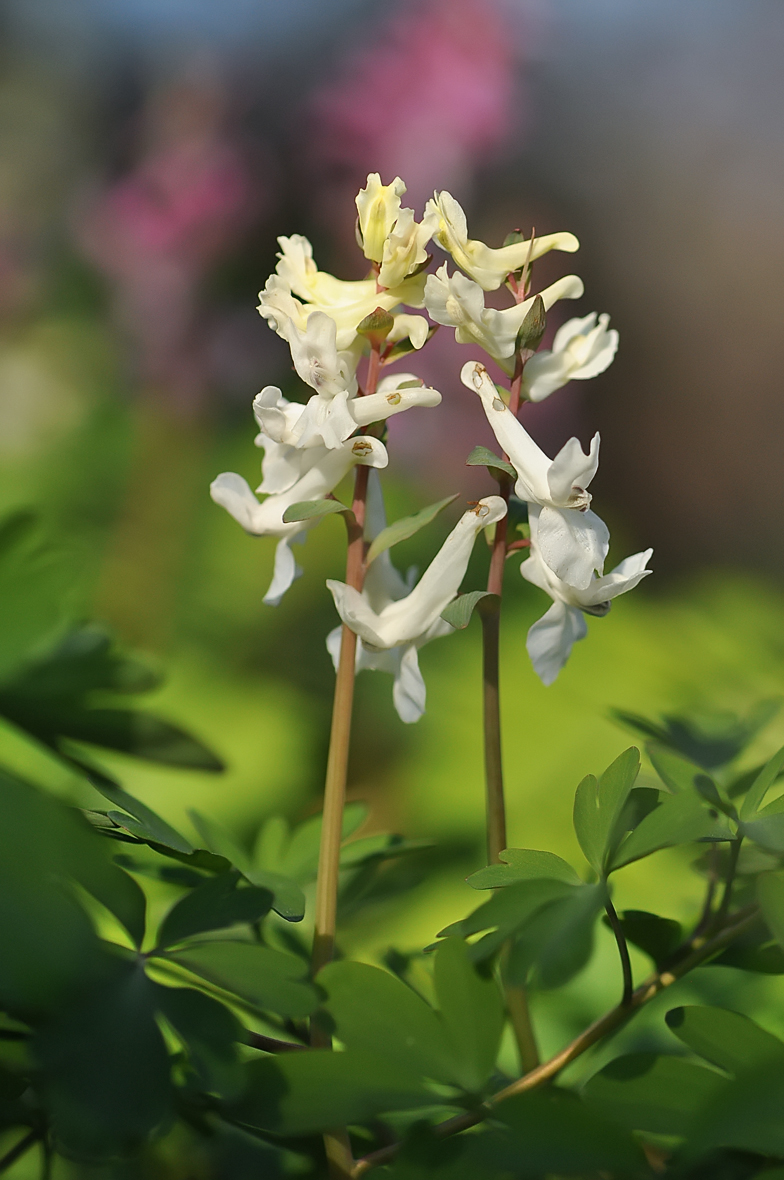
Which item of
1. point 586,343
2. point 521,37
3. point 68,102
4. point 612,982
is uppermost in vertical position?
point 68,102


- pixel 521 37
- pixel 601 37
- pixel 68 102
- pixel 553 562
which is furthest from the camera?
pixel 601 37

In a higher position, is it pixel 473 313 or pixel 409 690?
pixel 473 313

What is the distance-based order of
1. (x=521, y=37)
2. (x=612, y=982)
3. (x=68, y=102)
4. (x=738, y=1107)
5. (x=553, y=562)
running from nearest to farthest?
(x=738, y=1107), (x=553, y=562), (x=612, y=982), (x=521, y=37), (x=68, y=102)

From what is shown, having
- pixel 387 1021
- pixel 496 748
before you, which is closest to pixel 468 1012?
pixel 387 1021

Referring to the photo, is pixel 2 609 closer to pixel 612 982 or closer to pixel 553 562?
pixel 553 562

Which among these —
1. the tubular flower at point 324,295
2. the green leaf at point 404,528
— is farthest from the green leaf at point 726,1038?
the tubular flower at point 324,295

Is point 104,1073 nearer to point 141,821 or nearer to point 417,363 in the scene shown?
point 141,821

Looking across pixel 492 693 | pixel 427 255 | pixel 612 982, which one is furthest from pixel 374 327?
pixel 612 982
